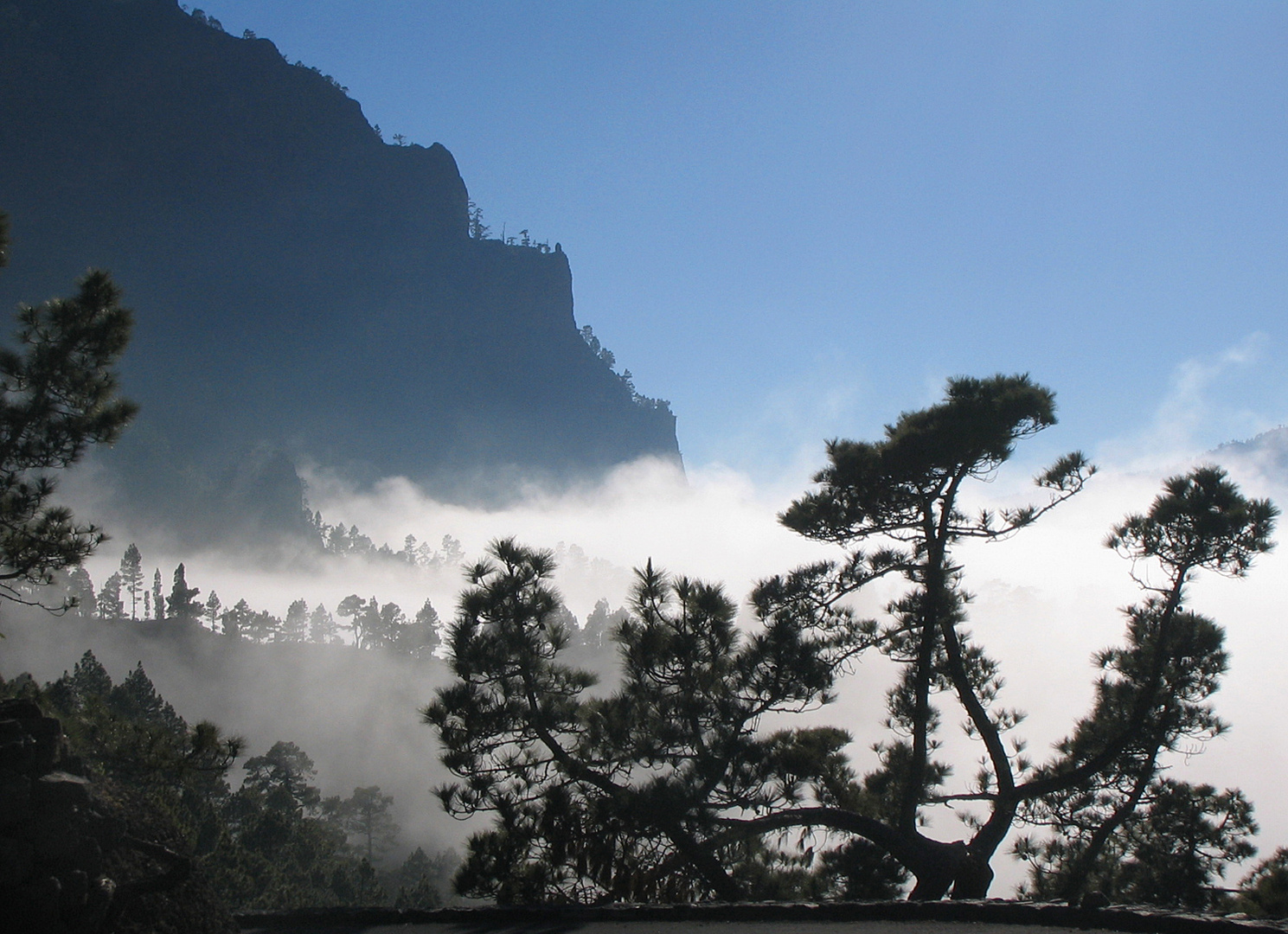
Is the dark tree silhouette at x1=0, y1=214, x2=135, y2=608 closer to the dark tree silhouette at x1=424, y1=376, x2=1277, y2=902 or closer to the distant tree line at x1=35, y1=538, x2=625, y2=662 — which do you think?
the dark tree silhouette at x1=424, y1=376, x2=1277, y2=902

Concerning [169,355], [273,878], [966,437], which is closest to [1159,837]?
[966,437]

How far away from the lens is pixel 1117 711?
10672 mm

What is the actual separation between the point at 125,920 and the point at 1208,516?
1132 cm

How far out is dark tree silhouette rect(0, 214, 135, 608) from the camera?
8.61 meters

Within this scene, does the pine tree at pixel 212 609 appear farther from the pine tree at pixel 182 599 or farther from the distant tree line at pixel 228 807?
the distant tree line at pixel 228 807

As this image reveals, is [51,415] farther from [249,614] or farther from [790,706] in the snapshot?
[249,614]

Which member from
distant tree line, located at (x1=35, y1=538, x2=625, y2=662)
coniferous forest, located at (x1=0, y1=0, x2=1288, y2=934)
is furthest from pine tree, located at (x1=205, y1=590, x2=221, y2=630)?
coniferous forest, located at (x1=0, y1=0, x2=1288, y2=934)

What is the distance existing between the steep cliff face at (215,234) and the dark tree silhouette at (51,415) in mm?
159003

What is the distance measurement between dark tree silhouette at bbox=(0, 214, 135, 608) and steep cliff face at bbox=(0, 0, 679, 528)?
159 meters

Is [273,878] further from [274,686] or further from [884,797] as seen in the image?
[274,686]

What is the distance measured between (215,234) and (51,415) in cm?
19931

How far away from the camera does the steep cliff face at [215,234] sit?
158500 millimetres

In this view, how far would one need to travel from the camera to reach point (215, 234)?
179m

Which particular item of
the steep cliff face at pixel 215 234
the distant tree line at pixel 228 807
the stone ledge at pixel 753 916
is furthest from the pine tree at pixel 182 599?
the stone ledge at pixel 753 916
